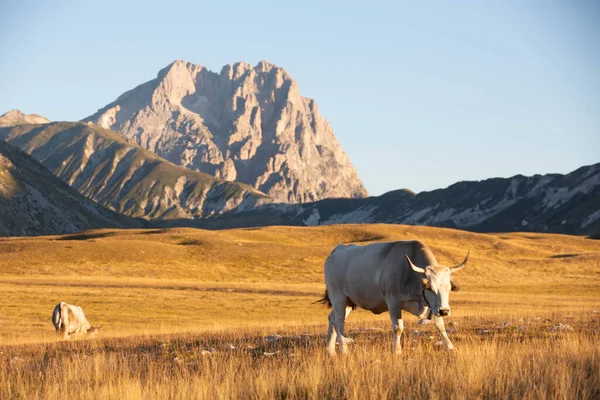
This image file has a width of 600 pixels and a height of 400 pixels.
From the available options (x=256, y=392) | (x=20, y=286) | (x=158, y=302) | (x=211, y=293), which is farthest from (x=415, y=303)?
(x=20, y=286)

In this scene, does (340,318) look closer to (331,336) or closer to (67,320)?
(331,336)

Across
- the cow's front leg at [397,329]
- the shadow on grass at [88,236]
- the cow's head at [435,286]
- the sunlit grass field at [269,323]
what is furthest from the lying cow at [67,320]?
the shadow on grass at [88,236]

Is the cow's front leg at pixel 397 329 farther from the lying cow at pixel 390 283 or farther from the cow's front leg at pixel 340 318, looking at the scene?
the cow's front leg at pixel 340 318

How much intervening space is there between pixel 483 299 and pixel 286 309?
18.4 m

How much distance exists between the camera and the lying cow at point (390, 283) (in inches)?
564

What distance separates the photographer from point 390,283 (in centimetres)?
1525

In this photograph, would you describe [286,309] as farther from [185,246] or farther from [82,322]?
[185,246]

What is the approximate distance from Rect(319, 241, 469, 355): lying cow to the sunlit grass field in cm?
84

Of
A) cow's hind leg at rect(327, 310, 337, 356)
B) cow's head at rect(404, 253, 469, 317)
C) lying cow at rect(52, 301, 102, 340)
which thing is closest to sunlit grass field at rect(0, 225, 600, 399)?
cow's hind leg at rect(327, 310, 337, 356)

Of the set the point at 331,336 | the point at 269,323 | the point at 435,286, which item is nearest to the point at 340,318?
the point at 331,336

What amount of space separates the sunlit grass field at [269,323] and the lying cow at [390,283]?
0.84 meters

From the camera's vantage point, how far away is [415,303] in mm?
15000

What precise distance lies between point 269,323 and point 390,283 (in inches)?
816

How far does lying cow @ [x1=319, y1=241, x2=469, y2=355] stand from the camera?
1434 centimetres
